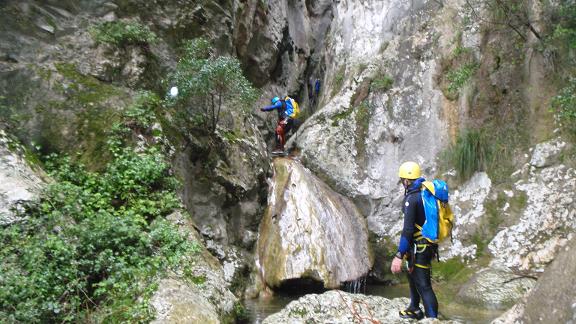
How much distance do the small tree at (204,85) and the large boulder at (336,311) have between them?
16.7ft

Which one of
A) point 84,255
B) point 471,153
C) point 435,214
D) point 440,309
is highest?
point 471,153

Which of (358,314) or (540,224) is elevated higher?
(540,224)

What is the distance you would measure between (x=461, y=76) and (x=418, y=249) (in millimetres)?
7356

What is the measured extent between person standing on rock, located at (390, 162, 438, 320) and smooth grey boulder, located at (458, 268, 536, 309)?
3.74 m

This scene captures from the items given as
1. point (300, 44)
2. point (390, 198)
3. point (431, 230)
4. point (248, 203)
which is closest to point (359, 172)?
point (390, 198)

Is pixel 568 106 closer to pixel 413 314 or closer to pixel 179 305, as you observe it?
pixel 413 314

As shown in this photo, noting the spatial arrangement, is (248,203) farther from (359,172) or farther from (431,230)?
(431,230)

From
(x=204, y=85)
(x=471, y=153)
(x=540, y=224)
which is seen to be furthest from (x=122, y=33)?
(x=540, y=224)

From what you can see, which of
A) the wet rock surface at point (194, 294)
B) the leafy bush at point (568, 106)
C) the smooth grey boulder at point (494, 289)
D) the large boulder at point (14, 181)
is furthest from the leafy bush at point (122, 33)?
the leafy bush at point (568, 106)

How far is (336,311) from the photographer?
601 centimetres

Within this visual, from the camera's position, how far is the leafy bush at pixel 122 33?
9305 millimetres

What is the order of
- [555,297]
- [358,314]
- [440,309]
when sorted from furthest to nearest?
1. [440,309]
2. [358,314]
3. [555,297]

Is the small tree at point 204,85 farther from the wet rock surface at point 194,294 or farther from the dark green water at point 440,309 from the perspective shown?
the dark green water at point 440,309

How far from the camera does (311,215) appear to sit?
36.6 ft
